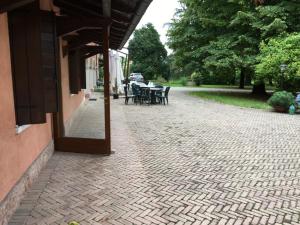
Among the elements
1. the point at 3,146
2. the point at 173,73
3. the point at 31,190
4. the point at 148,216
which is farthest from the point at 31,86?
the point at 173,73

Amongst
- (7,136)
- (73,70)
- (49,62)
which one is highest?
(49,62)

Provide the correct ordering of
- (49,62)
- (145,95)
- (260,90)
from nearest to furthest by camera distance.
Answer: (49,62)
(145,95)
(260,90)

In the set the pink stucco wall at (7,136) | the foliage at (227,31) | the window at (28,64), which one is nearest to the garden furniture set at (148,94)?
the foliage at (227,31)

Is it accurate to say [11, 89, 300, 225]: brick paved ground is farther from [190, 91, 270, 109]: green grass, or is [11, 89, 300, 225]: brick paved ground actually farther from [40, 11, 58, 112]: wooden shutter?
[190, 91, 270, 109]: green grass

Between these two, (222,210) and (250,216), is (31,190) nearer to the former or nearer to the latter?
(222,210)

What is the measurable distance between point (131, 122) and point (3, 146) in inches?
295

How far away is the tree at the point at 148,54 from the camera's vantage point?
47.5 m

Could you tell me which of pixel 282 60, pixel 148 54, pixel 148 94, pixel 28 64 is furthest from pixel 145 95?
pixel 148 54

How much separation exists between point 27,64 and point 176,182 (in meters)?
2.82

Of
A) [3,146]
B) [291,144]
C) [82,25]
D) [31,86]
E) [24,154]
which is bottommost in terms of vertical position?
[291,144]

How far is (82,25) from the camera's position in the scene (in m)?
5.98

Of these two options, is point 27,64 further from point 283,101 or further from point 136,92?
point 136,92

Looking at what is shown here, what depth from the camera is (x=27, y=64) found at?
164 inches

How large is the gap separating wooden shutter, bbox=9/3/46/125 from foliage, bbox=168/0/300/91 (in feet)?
52.9
